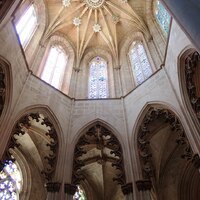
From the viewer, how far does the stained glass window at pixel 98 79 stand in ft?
38.7

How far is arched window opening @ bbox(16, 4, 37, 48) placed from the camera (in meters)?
10.6

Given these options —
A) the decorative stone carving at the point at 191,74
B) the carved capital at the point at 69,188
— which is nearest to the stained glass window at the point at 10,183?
the carved capital at the point at 69,188

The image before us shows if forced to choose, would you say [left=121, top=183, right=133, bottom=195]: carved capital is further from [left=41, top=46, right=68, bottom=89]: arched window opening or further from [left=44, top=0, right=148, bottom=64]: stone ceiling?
[left=44, top=0, right=148, bottom=64]: stone ceiling

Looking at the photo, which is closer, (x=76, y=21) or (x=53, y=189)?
(x=53, y=189)

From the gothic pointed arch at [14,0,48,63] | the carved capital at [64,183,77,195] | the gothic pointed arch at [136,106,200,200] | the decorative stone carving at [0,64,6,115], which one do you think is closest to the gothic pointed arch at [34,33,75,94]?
the gothic pointed arch at [14,0,48,63]

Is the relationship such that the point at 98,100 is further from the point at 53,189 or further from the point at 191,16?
the point at 191,16

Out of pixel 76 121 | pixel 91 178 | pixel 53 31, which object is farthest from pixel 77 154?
pixel 53 31

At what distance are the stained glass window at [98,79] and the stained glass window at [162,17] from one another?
11.9ft

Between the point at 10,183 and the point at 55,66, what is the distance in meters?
5.91

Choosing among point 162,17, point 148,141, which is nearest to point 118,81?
point 162,17

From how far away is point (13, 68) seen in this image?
8.37 metres

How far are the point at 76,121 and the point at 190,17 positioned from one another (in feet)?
23.3

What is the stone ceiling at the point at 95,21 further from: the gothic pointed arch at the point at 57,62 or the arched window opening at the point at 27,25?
the arched window opening at the point at 27,25

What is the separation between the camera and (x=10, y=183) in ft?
36.7
